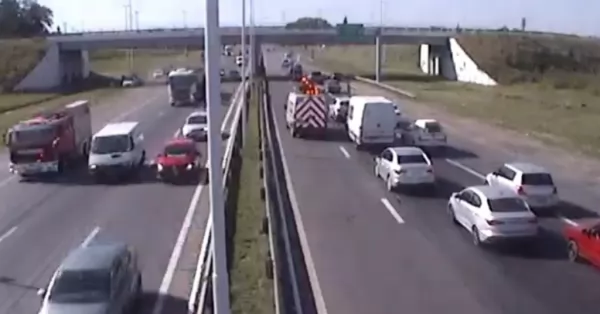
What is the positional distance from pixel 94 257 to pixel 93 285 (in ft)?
3.12

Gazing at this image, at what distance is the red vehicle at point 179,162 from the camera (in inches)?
1357

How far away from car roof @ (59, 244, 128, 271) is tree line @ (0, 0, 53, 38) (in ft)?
378

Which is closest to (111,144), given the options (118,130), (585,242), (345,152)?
(118,130)

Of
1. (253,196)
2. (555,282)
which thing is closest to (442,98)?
(253,196)

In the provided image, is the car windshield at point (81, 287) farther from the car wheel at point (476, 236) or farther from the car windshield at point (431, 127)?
the car windshield at point (431, 127)

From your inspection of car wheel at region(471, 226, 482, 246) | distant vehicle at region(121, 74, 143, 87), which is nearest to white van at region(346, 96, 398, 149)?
car wheel at region(471, 226, 482, 246)

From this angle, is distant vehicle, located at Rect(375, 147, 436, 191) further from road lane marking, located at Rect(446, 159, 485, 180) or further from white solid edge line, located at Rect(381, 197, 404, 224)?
road lane marking, located at Rect(446, 159, 485, 180)

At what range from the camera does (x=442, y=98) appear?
80.4m

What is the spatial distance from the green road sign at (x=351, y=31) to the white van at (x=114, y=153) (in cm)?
6812

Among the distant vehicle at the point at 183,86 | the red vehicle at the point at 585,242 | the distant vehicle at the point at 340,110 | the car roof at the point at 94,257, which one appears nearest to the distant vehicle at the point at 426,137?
the distant vehicle at the point at 340,110

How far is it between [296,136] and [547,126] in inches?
624

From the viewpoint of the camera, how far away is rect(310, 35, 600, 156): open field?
55344 mm

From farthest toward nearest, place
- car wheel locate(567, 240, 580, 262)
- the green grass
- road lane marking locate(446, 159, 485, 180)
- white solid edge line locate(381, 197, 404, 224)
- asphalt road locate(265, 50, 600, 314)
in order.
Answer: road lane marking locate(446, 159, 485, 180)
white solid edge line locate(381, 197, 404, 224)
car wheel locate(567, 240, 580, 262)
asphalt road locate(265, 50, 600, 314)
the green grass

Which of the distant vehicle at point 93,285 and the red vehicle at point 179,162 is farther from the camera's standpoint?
the red vehicle at point 179,162
